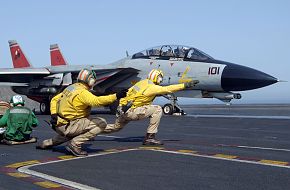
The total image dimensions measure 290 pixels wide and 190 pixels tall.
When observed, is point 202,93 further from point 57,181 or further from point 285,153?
point 57,181

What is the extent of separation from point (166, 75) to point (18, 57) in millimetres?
15655

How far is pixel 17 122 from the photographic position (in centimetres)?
855

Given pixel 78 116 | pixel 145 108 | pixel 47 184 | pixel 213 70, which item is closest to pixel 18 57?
pixel 213 70

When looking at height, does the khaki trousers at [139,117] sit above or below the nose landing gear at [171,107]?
above

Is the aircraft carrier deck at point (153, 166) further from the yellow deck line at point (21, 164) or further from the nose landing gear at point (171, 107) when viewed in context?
the nose landing gear at point (171, 107)

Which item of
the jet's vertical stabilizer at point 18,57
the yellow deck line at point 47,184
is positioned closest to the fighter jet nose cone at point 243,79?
the yellow deck line at point 47,184

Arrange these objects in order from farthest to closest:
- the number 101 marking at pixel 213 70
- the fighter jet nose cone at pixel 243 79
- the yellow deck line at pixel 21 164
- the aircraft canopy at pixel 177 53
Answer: the aircraft canopy at pixel 177 53 < the number 101 marking at pixel 213 70 < the fighter jet nose cone at pixel 243 79 < the yellow deck line at pixel 21 164

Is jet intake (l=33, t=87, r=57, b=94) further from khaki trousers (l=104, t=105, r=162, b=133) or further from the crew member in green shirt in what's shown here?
khaki trousers (l=104, t=105, r=162, b=133)

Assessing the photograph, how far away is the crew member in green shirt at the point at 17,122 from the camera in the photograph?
8500mm

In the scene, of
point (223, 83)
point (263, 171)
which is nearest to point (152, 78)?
point (263, 171)

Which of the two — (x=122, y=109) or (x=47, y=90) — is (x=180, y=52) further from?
(x=122, y=109)

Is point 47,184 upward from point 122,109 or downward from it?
downward

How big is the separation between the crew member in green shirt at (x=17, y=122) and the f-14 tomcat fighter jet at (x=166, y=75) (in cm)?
951

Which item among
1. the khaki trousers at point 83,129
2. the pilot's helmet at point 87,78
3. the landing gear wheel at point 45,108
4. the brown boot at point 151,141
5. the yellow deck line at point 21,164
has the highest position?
the pilot's helmet at point 87,78
